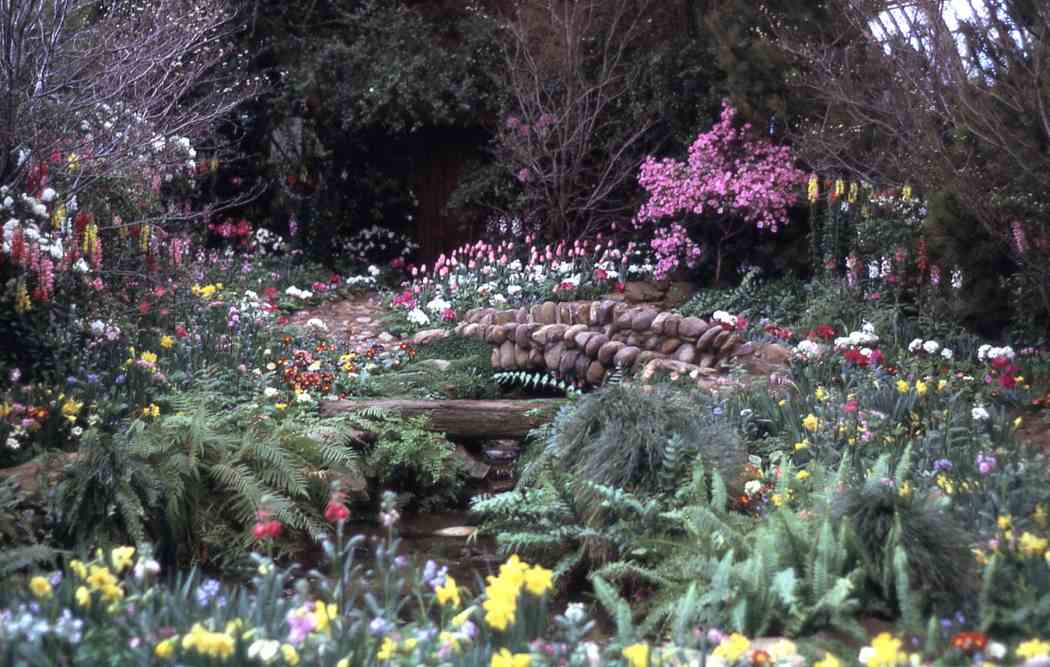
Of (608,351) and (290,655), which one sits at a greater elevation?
(608,351)

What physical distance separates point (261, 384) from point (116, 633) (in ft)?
16.8

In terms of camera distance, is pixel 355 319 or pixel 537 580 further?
pixel 355 319

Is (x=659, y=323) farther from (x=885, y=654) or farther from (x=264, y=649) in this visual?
(x=264, y=649)

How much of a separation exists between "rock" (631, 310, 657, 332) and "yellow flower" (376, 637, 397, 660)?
6041mm

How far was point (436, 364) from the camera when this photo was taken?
8930 millimetres

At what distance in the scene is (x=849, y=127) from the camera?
10.7m

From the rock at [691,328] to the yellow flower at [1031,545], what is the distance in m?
4.91

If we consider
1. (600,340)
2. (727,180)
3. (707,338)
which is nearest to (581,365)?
(600,340)

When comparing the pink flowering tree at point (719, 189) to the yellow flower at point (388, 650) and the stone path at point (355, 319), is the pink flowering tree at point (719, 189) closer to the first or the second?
the stone path at point (355, 319)

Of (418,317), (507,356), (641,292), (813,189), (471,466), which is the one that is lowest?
(471,466)

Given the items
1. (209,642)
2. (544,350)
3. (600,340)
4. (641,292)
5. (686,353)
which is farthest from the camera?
(641,292)

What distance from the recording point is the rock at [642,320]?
8.63 metres

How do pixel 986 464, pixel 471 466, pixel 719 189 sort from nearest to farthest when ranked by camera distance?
pixel 986 464, pixel 471 466, pixel 719 189

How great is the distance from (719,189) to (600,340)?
414 cm
